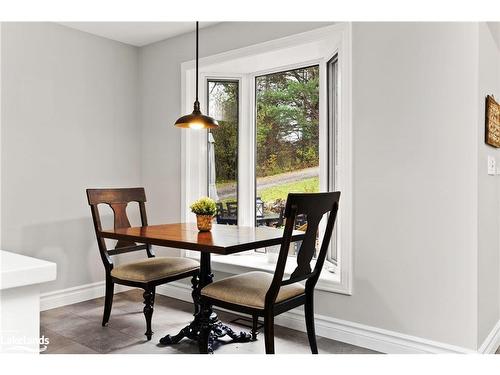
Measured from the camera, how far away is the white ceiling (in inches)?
140

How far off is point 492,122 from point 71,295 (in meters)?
3.45

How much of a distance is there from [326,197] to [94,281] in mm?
2526

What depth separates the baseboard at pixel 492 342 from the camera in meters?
2.42

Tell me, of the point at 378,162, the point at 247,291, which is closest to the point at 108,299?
the point at 247,291

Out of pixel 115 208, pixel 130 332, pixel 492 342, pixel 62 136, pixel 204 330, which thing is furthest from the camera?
pixel 62 136

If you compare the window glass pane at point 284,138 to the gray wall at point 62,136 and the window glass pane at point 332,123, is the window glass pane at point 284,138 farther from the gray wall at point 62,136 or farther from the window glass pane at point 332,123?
the gray wall at point 62,136

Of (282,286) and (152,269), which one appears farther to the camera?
(152,269)

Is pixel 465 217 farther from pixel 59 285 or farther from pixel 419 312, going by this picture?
pixel 59 285

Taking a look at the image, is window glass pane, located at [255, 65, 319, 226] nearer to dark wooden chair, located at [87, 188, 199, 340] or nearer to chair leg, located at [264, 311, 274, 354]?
dark wooden chair, located at [87, 188, 199, 340]

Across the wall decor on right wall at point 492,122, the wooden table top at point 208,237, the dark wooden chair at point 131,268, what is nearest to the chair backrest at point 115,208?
the dark wooden chair at point 131,268

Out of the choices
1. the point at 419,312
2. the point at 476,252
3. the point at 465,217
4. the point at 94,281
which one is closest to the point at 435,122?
the point at 465,217

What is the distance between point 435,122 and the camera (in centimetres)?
240

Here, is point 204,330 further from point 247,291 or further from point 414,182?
point 414,182

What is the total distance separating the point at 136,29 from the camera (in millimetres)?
3674
